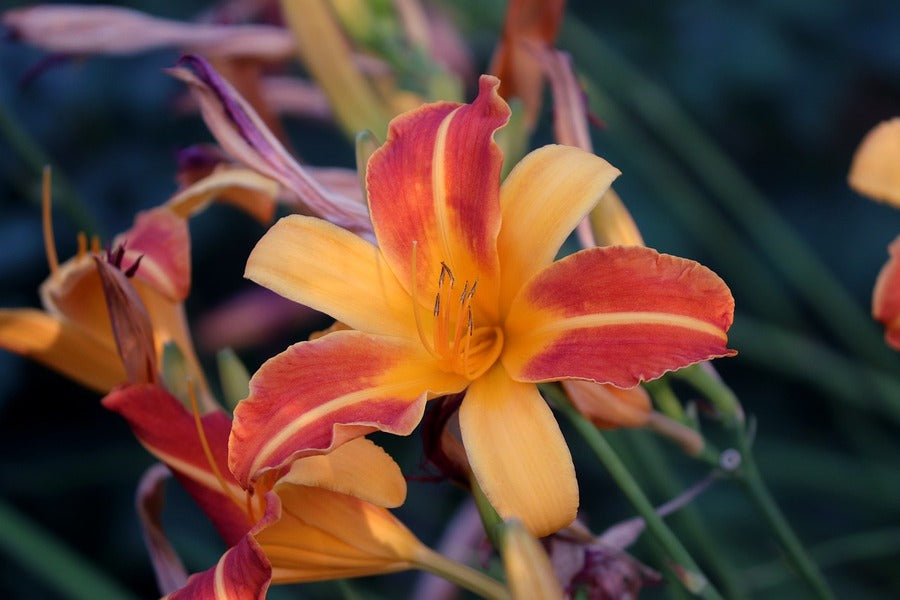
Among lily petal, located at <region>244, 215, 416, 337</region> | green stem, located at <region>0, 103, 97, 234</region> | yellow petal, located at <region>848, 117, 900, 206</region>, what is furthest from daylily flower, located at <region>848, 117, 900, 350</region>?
green stem, located at <region>0, 103, 97, 234</region>

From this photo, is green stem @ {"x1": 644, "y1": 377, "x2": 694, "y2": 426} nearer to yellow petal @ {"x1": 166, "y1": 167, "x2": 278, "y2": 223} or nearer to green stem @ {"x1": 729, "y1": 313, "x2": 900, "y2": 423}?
yellow petal @ {"x1": 166, "y1": 167, "x2": 278, "y2": 223}

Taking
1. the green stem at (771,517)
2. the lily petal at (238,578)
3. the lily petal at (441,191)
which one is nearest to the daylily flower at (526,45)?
the lily petal at (441,191)

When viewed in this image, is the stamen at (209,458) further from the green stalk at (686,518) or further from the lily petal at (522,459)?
the green stalk at (686,518)

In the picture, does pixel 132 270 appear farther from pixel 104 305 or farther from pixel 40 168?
pixel 40 168

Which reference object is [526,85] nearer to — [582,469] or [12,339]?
[12,339]

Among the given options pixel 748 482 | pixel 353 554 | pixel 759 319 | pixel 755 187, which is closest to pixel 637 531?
pixel 748 482
